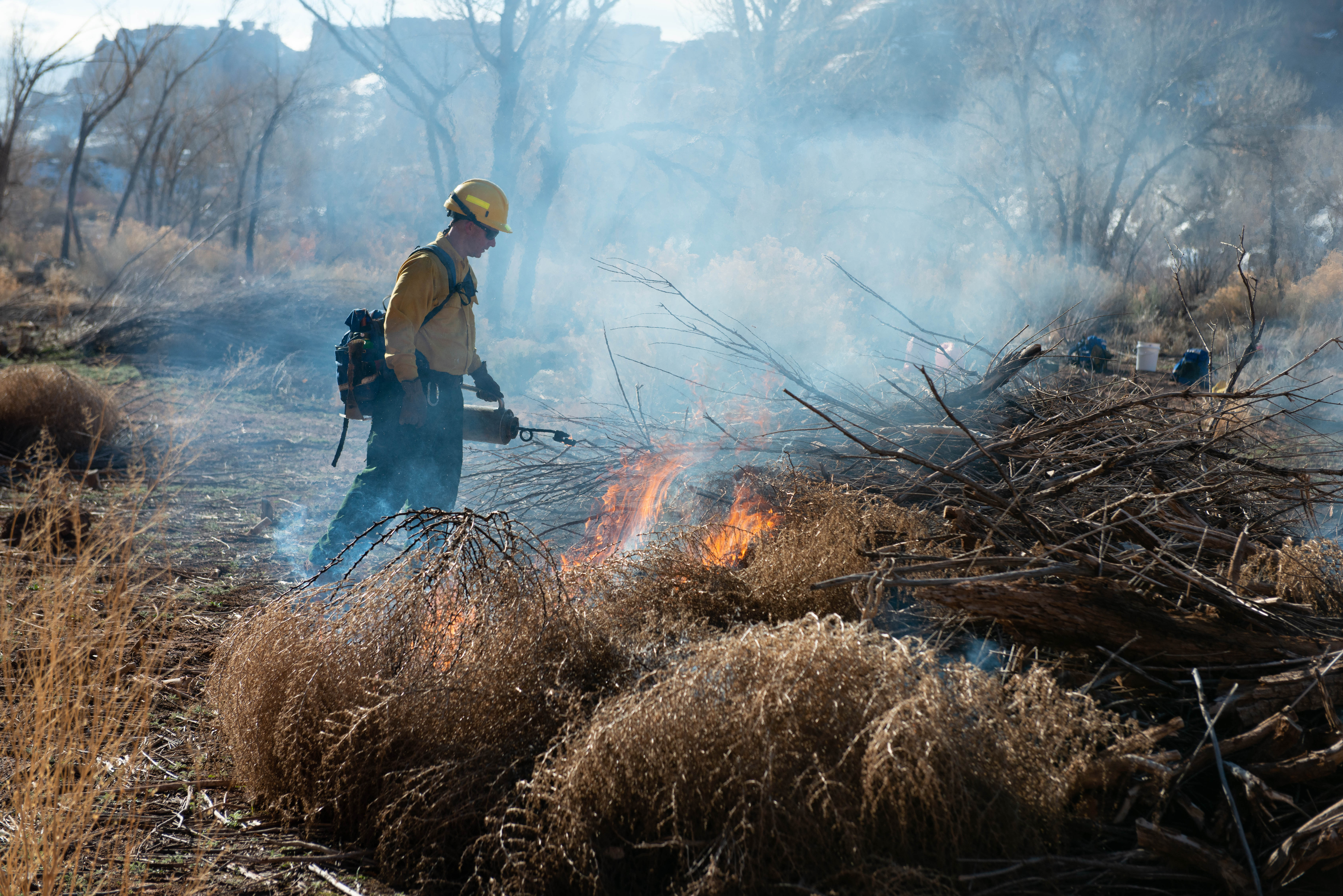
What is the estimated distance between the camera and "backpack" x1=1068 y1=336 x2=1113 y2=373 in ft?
23.7

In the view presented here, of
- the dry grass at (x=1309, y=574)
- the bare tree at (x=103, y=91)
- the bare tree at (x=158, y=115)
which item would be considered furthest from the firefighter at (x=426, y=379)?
the bare tree at (x=158, y=115)

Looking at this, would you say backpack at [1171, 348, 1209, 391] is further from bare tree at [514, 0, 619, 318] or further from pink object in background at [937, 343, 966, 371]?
bare tree at [514, 0, 619, 318]

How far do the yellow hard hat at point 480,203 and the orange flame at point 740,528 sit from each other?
1737mm

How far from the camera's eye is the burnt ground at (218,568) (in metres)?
2.11

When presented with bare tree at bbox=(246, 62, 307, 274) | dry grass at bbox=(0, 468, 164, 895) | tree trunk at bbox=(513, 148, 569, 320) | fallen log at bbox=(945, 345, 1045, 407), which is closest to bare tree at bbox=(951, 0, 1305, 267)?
tree trunk at bbox=(513, 148, 569, 320)

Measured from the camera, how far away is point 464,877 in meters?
2.09

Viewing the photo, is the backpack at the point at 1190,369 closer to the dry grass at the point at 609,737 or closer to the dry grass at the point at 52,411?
the dry grass at the point at 609,737

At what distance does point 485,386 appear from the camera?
4.48 meters

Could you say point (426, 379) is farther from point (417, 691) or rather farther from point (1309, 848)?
point (1309, 848)

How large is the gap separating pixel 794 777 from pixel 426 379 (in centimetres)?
285

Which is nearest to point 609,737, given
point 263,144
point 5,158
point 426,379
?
point 426,379

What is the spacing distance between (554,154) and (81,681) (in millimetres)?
17872

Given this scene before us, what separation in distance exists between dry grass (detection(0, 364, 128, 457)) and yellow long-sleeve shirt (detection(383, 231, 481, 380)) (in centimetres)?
419

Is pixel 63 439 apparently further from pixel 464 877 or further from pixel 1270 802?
pixel 1270 802
